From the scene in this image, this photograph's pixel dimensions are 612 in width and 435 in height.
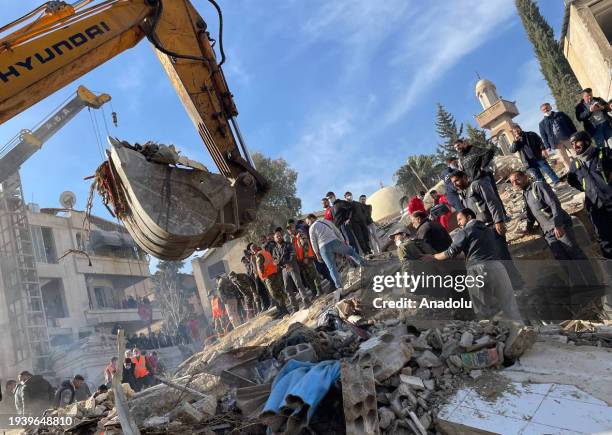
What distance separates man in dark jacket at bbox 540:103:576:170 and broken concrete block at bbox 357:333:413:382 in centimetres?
571

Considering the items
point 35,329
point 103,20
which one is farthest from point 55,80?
point 35,329

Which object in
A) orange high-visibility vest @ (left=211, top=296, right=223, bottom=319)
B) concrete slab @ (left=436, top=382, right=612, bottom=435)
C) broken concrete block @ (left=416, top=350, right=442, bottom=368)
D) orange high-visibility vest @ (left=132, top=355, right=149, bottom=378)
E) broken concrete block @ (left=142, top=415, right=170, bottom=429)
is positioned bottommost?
concrete slab @ (left=436, top=382, right=612, bottom=435)

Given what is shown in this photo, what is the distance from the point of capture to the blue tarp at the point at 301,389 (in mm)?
3611

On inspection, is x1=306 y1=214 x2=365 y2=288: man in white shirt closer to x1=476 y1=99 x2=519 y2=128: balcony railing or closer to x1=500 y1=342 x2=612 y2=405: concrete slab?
x1=500 y1=342 x2=612 y2=405: concrete slab

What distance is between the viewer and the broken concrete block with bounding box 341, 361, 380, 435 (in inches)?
133

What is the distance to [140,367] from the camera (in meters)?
10.7

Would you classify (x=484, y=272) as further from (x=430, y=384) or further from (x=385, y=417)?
(x=385, y=417)

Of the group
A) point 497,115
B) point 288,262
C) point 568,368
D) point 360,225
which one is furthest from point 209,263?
point 568,368

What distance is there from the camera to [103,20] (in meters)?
4.49

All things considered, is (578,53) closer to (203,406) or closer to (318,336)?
(318,336)

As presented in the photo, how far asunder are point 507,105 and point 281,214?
781 inches

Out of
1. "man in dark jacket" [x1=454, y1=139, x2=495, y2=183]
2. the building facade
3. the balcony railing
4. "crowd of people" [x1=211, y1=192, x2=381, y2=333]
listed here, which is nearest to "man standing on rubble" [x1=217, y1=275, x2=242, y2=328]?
"crowd of people" [x1=211, y1=192, x2=381, y2=333]

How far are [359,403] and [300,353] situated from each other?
4.65 ft

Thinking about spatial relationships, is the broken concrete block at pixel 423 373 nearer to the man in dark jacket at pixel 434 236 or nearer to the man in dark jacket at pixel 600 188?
the man in dark jacket at pixel 434 236
